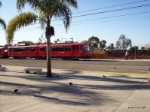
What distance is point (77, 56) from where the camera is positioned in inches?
1422

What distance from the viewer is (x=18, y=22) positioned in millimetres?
13172

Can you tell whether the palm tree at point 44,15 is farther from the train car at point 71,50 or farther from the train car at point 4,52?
the train car at point 4,52

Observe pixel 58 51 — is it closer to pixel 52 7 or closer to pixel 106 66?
pixel 106 66

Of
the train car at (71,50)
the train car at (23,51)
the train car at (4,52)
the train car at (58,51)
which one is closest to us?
the train car at (71,50)

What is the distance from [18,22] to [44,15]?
68.0 inches

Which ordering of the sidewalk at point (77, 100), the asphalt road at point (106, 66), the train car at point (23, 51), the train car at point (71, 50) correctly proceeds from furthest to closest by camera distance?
the train car at point (23, 51) → the train car at point (71, 50) → the asphalt road at point (106, 66) → the sidewalk at point (77, 100)

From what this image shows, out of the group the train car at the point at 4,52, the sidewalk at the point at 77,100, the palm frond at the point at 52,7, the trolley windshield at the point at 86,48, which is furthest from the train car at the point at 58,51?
the sidewalk at the point at 77,100

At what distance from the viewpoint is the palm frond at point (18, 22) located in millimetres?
13102

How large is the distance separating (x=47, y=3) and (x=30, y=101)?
7.18m

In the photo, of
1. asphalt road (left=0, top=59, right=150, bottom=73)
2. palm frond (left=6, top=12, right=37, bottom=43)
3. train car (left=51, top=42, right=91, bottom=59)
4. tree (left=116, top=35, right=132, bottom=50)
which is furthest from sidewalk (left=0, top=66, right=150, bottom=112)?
tree (left=116, top=35, right=132, bottom=50)

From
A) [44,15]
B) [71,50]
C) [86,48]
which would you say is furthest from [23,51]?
[44,15]

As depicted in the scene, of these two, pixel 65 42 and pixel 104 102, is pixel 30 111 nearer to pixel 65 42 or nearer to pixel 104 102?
pixel 104 102

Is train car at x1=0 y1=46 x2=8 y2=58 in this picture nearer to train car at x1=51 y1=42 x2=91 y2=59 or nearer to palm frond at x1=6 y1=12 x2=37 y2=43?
train car at x1=51 y1=42 x2=91 y2=59

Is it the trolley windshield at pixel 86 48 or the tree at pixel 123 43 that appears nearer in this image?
the trolley windshield at pixel 86 48
